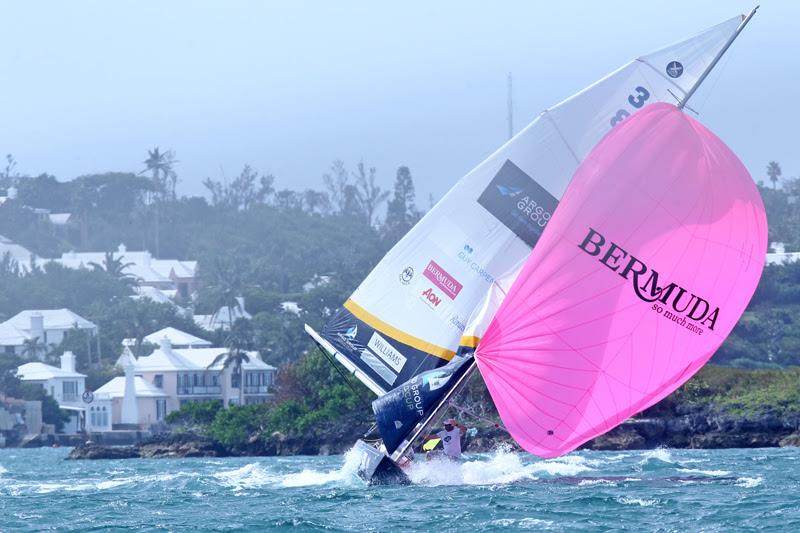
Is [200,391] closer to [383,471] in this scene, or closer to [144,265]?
[144,265]

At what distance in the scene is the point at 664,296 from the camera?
2356 centimetres

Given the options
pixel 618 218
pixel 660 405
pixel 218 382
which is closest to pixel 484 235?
pixel 618 218

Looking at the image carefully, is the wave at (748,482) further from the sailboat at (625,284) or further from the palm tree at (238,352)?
the palm tree at (238,352)

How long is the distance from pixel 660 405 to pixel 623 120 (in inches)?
918

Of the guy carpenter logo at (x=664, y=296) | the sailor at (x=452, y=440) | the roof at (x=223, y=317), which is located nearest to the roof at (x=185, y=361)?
the roof at (x=223, y=317)

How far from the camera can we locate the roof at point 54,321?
9194 centimetres

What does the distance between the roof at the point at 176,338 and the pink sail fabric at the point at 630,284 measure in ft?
209

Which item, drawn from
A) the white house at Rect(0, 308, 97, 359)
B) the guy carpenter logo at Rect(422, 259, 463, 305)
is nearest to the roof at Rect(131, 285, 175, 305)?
the white house at Rect(0, 308, 97, 359)

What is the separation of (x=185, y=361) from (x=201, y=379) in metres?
1.65

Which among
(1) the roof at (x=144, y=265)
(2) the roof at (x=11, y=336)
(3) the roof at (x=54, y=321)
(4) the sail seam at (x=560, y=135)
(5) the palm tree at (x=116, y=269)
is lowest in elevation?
(4) the sail seam at (x=560, y=135)

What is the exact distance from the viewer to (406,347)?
27.5 m

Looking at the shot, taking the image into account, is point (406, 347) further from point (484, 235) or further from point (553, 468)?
point (553, 468)

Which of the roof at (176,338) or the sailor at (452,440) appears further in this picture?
the roof at (176,338)

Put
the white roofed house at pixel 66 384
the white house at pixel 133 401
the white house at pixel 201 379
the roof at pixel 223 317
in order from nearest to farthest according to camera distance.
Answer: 1. the white house at pixel 133 401
2. the white roofed house at pixel 66 384
3. the white house at pixel 201 379
4. the roof at pixel 223 317
